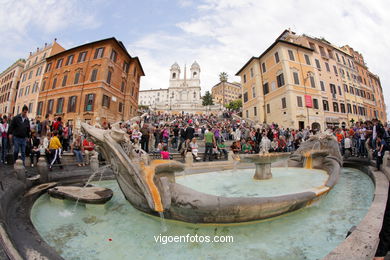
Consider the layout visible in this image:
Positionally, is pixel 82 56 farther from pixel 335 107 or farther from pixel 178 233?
pixel 335 107

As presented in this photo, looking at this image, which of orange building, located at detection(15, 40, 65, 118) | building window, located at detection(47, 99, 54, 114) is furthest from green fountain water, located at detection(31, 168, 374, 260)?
orange building, located at detection(15, 40, 65, 118)

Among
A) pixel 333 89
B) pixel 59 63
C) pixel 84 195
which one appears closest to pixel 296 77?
pixel 333 89

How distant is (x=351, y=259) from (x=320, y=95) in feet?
110

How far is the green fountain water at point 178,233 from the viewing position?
2.28 meters

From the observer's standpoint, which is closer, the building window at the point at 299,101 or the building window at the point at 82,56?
the building window at the point at 299,101

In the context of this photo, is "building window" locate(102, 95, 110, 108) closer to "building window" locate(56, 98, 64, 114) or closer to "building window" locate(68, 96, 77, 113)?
"building window" locate(68, 96, 77, 113)

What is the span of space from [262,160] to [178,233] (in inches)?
138

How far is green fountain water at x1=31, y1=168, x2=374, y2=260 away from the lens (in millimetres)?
2279

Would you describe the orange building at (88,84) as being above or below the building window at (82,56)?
below

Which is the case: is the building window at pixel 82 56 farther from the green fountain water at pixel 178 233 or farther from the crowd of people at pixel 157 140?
the green fountain water at pixel 178 233

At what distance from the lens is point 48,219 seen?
3.11 metres

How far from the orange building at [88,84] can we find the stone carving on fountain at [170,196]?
2394 centimetres

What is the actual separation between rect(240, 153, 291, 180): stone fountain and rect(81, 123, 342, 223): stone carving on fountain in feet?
6.10

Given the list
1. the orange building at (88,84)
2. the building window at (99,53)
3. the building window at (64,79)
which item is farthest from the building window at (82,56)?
the building window at (64,79)
